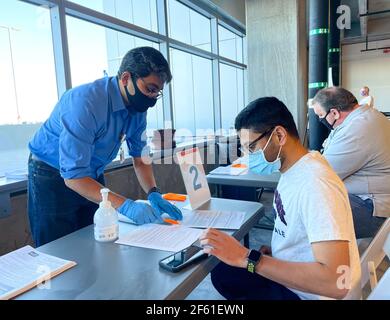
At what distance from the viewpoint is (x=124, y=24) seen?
8.86ft

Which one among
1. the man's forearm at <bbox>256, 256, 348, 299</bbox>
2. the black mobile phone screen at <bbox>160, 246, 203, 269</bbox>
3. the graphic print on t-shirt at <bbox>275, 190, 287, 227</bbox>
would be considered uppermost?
the graphic print on t-shirt at <bbox>275, 190, 287, 227</bbox>

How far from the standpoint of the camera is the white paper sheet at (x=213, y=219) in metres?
1.15

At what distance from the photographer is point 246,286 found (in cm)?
113

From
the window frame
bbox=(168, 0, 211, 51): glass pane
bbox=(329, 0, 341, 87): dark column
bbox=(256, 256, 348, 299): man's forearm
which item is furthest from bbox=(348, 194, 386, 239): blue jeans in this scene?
bbox=(329, 0, 341, 87): dark column

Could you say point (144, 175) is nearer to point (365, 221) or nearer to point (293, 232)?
point (293, 232)

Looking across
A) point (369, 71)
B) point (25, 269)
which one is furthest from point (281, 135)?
point (369, 71)

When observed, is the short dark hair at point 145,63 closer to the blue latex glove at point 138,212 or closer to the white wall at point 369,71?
the blue latex glove at point 138,212

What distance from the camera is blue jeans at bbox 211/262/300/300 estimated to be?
1019 mm

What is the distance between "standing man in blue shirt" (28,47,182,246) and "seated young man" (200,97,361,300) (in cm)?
40

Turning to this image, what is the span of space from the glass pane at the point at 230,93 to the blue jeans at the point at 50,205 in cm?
366

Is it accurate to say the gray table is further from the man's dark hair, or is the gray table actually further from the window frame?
the window frame

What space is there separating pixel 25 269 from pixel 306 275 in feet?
2.43

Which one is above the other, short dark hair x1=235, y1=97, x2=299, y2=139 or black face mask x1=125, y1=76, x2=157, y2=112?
black face mask x1=125, y1=76, x2=157, y2=112

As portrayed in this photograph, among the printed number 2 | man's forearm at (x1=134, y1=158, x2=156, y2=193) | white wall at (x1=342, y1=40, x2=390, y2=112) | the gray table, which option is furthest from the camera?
white wall at (x1=342, y1=40, x2=390, y2=112)
